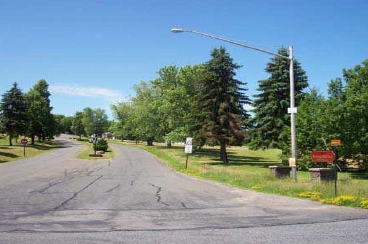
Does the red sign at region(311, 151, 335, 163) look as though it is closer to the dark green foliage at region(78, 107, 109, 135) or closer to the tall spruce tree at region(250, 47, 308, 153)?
the tall spruce tree at region(250, 47, 308, 153)

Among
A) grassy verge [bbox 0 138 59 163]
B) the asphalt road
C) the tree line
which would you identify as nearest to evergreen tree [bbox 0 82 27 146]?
grassy verge [bbox 0 138 59 163]

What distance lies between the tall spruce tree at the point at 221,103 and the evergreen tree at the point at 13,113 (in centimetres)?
4354

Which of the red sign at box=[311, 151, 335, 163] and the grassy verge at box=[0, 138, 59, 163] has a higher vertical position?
the red sign at box=[311, 151, 335, 163]

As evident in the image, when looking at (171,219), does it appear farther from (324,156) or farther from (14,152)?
(14,152)

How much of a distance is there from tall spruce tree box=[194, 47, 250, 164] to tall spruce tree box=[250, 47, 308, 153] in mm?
1977

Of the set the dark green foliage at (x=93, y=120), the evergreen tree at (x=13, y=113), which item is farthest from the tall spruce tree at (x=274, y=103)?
the dark green foliage at (x=93, y=120)

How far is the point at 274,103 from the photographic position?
4184 cm

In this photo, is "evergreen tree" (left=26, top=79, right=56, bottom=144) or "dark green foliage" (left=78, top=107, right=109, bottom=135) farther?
"dark green foliage" (left=78, top=107, right=109, bottom=135)

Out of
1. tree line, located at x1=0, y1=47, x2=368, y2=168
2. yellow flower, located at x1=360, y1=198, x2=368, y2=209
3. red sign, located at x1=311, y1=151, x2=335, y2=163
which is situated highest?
tree line, located at x1=0, y1=47, x2=368, y2=168

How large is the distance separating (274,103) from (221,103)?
215 inches

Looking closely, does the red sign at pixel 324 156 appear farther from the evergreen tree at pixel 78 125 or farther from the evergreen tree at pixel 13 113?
the evergreen tree at pixel 78 125

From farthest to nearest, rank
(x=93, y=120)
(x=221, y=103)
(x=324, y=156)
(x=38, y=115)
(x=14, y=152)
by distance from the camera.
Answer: (x=93, y=120)
(x=38, y=115)
(x=14, y=152)
(x=221, y=103)
(x=324, y=156)

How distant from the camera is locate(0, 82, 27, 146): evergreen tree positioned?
77.2 metres

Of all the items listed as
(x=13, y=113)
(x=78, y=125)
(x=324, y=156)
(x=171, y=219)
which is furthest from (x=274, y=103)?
(x=78, y=125)
